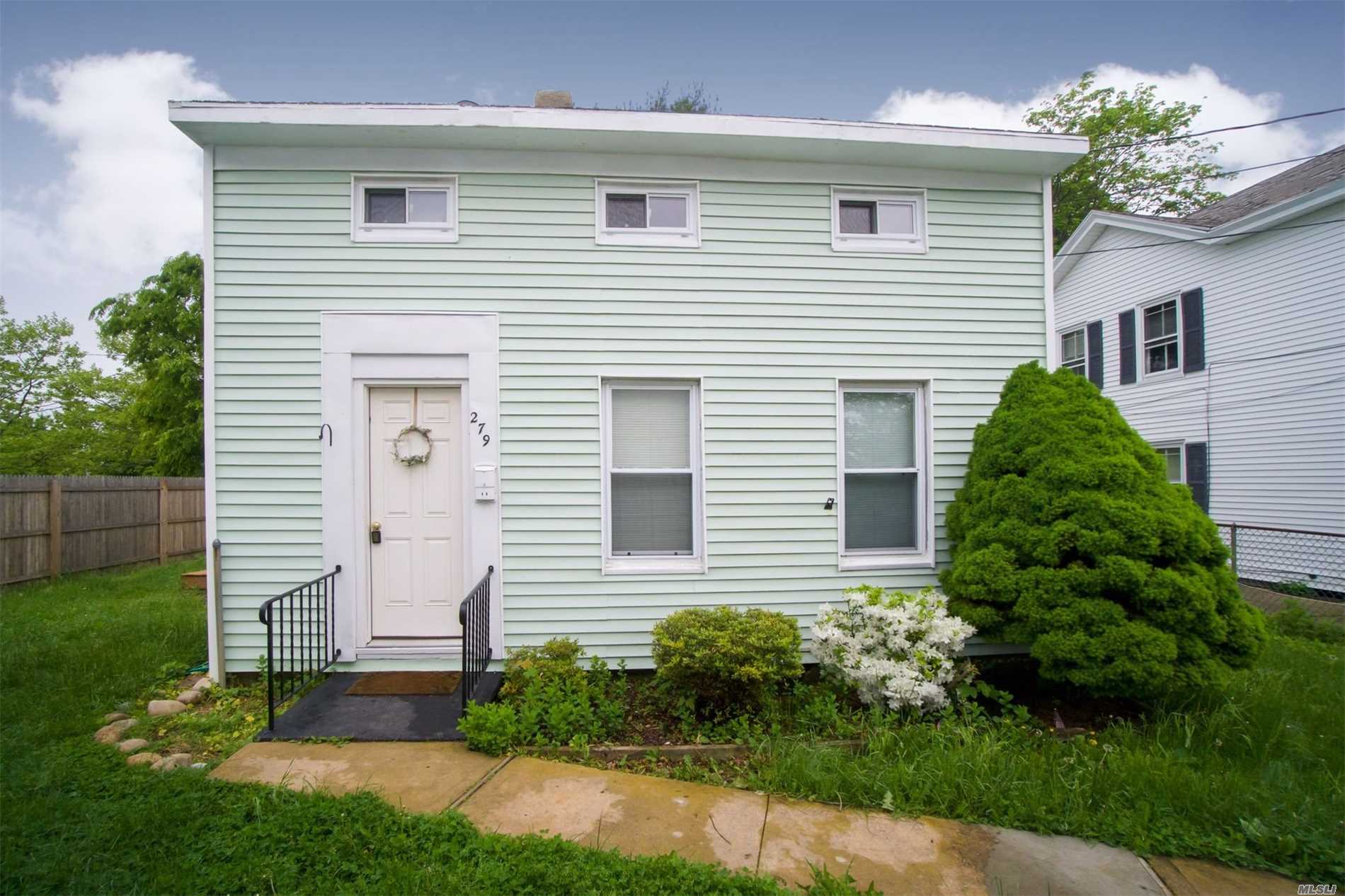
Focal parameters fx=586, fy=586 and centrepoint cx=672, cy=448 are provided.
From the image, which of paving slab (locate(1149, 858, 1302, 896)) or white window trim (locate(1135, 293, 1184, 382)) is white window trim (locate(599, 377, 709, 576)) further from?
white window trim (locate(1135, 293, 1184, 382))

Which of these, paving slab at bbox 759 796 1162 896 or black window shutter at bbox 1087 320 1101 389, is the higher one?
black window shutter at bbox 1087 320 1101 389

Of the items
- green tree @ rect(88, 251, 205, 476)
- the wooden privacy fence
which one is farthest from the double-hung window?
green tree @ rect(88, 251, 205, 476)

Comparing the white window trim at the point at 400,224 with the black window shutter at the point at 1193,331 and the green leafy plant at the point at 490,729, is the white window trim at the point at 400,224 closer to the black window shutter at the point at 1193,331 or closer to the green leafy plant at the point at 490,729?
the green leafy plant at the point at 490,729

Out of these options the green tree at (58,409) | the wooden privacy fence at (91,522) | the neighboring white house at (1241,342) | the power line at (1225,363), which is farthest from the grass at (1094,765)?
the green tree at (58,409)

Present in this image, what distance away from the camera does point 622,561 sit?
4777mm

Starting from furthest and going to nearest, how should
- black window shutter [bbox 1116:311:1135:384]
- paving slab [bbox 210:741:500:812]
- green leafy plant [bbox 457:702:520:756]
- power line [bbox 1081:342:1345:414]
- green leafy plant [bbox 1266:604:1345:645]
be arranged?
black window shutter [bbox 1116:311:1135:384] → power line [bbox 1081:342:1345:414] → green leafy plant [bbox 1266:604:1345:645] → green leafy plant [bbox 457:702:520:756] → paving slab [bbox 210:741:500:812]

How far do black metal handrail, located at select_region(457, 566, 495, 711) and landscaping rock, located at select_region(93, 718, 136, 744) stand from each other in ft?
6.67

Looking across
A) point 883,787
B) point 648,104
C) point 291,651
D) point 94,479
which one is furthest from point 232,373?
point 648,104

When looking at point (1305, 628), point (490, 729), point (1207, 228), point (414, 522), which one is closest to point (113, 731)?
point (414, 522)

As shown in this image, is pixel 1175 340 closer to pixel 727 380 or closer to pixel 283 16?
pixel 727 380

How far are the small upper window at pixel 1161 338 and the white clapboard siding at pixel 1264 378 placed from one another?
7.7 inches

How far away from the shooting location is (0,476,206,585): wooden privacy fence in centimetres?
810

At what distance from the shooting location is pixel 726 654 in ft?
12.3

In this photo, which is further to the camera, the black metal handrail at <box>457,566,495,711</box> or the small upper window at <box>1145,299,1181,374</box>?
the small upper window at <box>1145,299,1181,374</box>
